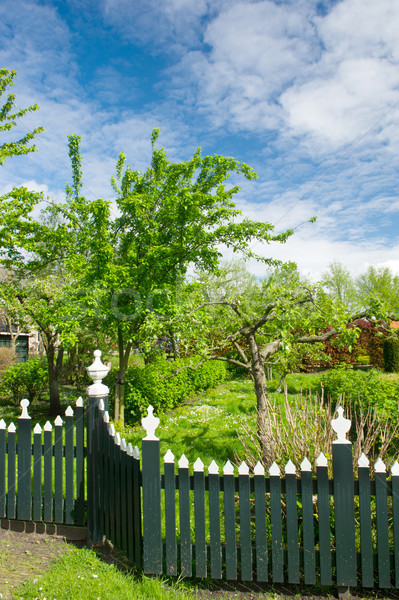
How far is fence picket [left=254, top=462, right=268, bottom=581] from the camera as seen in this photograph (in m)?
3.20

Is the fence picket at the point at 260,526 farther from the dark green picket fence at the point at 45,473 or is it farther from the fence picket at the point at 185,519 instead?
the dark green picket fence at the point at 45,473

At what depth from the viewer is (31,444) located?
4473 mm

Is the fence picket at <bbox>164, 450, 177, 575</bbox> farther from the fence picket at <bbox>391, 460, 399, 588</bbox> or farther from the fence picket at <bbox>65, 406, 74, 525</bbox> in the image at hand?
the fence picket at <bbox>391, 460, 399, 588</bbox>

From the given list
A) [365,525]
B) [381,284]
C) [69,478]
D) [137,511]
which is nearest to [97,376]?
[69,478]

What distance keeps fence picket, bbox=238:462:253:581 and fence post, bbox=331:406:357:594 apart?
2.27 ft

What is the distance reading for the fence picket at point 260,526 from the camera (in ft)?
10.5

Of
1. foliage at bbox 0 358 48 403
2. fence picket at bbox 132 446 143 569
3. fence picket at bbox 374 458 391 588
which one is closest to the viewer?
fence picket at bbox 374 458 391 588

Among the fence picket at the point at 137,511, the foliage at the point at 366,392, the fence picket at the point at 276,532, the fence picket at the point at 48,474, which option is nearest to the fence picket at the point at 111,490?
the fence picket at the point at 137,511

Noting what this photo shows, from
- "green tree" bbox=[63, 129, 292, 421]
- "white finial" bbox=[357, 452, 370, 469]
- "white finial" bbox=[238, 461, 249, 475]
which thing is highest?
"green tree" bbox=[63, 129, 292, 421]

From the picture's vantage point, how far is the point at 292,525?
3.18 meters

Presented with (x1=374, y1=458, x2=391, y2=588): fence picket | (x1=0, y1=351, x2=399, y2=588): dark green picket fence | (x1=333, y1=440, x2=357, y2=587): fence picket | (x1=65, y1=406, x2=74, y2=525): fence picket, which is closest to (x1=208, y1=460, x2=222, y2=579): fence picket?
(x1=0, y1=351, x2=399, y2=588): dark green picket fence

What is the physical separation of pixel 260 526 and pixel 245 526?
12 cm

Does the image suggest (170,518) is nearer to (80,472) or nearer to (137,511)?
(137,511)

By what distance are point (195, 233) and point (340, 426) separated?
6063 mm
